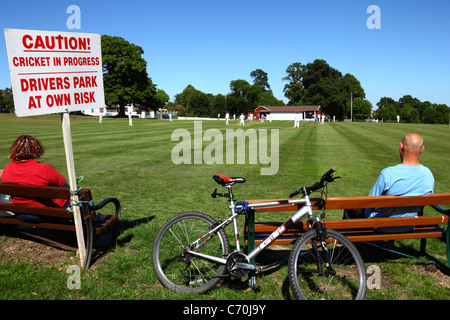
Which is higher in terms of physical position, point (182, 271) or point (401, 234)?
point (401, 234)

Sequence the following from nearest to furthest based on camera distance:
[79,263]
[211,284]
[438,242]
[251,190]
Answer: [211,284], [79,263], [438,242], [251,190]

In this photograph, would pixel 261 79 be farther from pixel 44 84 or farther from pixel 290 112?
pixel 44 84

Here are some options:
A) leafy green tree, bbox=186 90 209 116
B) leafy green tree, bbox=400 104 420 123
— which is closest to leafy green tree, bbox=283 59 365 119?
leafy green tree, bbox=400 104 420 123

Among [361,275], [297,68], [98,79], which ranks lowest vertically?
[361,275]

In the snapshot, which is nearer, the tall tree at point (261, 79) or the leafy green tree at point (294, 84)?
the leafy green tree at point (294, 84)

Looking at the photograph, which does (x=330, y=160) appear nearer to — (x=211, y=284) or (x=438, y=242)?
(x=438, y=242)

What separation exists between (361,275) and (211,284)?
4.94 feet

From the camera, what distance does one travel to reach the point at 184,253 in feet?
12.3

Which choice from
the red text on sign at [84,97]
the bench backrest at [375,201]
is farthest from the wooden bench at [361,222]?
the red text on sign at [84,97]

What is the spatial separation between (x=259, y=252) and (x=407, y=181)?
77.4 inches

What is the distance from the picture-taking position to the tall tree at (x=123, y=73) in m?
68.3

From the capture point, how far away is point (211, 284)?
3604 mm

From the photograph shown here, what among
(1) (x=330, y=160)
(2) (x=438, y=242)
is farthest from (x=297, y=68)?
(2) (x=438, y=242)

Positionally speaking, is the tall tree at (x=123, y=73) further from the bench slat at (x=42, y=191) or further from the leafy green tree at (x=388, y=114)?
the leafy green tree at (x=388, y=114)
